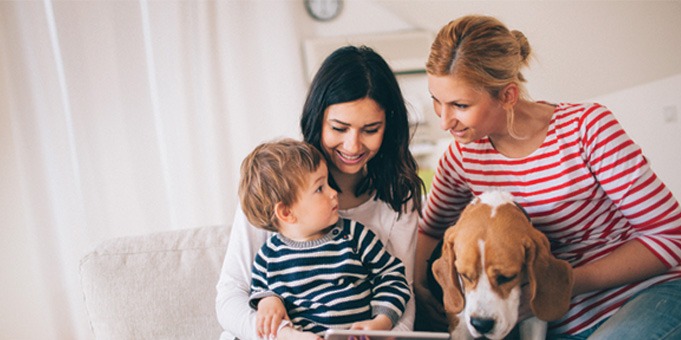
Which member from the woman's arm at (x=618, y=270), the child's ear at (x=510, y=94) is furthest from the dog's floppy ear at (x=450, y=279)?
the child's ear at (x=510, y=94)

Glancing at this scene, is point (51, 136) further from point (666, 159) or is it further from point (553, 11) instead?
point (666, 159)

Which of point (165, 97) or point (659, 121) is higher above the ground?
point (165, 97)

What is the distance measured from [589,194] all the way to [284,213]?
78 centimetres

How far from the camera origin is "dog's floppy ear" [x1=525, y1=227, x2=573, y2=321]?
125cm

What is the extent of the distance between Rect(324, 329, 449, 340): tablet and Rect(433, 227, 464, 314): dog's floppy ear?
207mm

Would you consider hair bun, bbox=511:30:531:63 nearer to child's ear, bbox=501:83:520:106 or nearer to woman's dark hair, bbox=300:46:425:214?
child's ear, bbox=501:83:520:106

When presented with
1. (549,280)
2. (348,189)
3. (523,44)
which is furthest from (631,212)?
(348,189)

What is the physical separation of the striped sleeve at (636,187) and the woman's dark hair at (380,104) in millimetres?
495

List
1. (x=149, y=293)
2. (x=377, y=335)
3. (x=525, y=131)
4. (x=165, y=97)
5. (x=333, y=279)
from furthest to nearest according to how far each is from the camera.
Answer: (x=165, y=97), (x=149, y=293), (x=525, y=131), (x=333, y=279), (x=377, y=335)

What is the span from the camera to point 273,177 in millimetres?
1375

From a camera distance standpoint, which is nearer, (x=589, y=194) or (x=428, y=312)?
(x=589, y=194)

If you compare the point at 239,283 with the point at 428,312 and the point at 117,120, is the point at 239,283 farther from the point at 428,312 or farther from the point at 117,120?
the point at 117,120

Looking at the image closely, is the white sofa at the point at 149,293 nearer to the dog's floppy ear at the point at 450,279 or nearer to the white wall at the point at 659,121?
the dog's floppy ear at the point at 450,279

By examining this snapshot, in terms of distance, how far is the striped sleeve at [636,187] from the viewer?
1.31 metres
